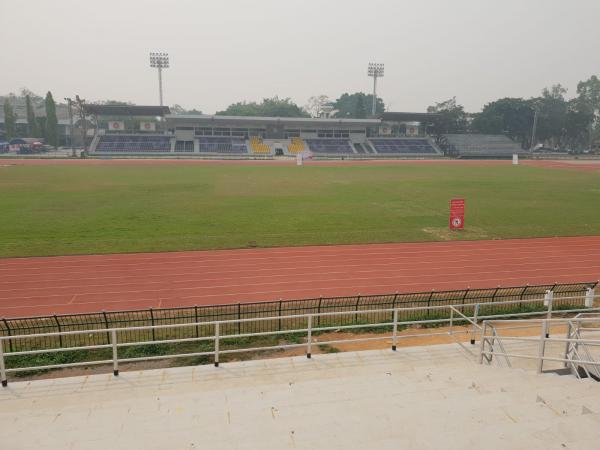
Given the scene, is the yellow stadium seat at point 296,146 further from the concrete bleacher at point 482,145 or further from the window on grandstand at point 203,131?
the concrete bleacher at point 482,145

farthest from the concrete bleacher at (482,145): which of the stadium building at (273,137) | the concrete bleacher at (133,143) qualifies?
the concrete bleacher at (133,143)

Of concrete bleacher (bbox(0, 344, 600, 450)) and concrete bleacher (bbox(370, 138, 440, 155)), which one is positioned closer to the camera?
concrete bleacher (bbox(0, 344, 600, 450))

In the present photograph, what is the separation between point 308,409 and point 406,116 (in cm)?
10100

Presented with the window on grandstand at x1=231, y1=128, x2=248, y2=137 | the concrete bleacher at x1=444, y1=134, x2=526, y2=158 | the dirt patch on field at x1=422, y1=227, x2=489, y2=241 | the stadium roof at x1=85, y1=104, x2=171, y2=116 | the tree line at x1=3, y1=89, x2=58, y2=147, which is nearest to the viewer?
the dirt patch on field at x1=422, y1=227, x2=489, y2=241

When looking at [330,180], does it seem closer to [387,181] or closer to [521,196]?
[387,181]

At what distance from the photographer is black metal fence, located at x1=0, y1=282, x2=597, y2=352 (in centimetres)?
1154

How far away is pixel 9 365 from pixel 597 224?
30.7 meters

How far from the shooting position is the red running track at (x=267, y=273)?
15039mm

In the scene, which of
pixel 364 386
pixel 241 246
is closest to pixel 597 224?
pixel 241 246

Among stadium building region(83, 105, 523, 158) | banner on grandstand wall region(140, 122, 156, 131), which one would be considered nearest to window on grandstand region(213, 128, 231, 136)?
stadium building region(83, 105, 523, 158)

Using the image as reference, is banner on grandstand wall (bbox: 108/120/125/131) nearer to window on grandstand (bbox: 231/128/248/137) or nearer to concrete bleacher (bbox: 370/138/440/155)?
window on grandstand (bbox: 231/128/248/137)

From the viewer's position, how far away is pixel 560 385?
21.5 feet

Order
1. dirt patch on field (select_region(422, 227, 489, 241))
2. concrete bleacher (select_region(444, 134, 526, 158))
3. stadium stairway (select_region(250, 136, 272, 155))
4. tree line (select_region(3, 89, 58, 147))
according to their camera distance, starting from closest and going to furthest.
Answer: dirt patch on field (select_region(422, 227, 489, 241)) → stadium stairway (select_region(250, 136, 272, 155)) → concrete bleacher (select_region(444, 134, 526, 158)) → tree line (select_region(3, 89, 58, 147))

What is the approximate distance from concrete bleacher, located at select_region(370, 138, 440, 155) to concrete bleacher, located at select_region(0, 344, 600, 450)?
93.0 metres
